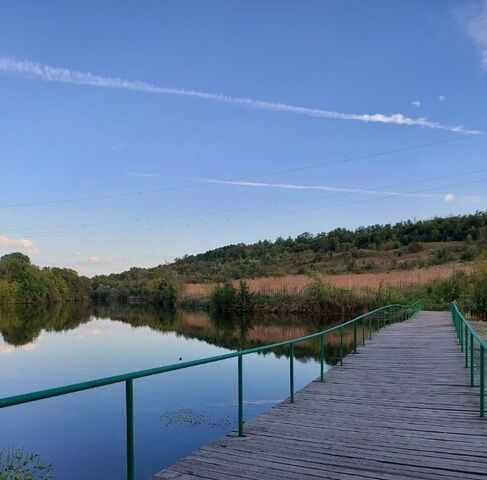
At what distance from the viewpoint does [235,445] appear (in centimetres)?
582

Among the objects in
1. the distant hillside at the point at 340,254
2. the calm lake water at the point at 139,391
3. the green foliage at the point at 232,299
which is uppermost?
the distant hillside at the point at 340,254

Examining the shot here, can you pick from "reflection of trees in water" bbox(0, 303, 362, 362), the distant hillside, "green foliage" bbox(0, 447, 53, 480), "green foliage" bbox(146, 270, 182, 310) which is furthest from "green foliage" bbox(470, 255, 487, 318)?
"green foliage" bbox(146, 270, 182, 310)

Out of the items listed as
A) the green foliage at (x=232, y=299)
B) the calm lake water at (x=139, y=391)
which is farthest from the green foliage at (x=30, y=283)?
the calm lake water at (x=139, y=391)

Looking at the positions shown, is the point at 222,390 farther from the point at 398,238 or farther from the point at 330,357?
the point at 398,238

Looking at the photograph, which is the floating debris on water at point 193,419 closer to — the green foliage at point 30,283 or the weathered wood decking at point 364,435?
the weathered wood decking at point 364,435

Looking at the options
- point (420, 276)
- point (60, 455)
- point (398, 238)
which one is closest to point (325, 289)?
point (420, 276)

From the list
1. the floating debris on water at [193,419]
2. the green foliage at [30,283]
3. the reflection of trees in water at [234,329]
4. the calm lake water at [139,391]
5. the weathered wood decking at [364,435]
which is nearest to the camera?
the weathered wood decking at [364,435]

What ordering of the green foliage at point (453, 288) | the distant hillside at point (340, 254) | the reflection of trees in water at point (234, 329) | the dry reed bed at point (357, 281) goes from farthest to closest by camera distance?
the distant hillside at point (340, 254) < the dry reed bed at point (357, 281) < the green foliage at point (453, 288) < the reflection of trees in water at point (234, 329)

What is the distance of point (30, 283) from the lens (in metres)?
75.7

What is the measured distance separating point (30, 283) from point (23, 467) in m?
71.3

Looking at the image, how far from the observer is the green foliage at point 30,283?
73375mm

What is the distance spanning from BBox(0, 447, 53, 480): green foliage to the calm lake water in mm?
279

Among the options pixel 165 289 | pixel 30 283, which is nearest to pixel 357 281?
pixel 165 289

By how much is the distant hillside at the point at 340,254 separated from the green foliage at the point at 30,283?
5.92 meters
